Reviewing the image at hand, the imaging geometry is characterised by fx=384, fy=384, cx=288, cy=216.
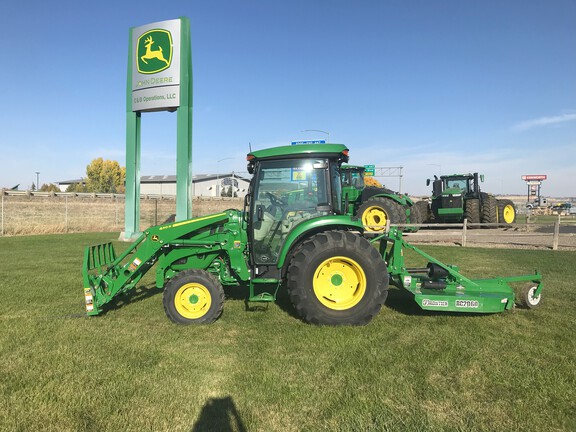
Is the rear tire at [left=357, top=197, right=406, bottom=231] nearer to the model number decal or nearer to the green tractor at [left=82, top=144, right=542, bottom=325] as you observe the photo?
the green tractor at [left=82, top=144, right=542, bottom=325]

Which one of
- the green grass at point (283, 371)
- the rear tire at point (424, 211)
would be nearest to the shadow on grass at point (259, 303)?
the green grass at point (283, 371)

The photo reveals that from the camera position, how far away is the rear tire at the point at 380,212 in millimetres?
14258

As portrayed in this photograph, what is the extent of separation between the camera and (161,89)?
1648 centimetres

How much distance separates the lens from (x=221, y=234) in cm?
528

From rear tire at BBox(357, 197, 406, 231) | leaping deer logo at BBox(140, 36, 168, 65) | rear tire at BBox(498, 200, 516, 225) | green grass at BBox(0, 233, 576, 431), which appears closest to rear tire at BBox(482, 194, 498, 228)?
rear tire at BBox(498, 200, 516, 225)

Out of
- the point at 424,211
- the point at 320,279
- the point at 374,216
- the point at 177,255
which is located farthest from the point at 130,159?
the point at 320,279

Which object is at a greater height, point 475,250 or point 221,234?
point 221,234

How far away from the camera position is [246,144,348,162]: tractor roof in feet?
16.1

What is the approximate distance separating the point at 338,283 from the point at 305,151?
1716mm

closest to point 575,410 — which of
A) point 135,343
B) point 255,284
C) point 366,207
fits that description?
point 255,284

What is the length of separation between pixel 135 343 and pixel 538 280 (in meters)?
5.26

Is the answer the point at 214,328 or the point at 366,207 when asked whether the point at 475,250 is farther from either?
the point at 214,328

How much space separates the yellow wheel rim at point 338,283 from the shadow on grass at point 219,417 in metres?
2.04

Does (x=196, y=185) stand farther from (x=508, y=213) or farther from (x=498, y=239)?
(x=498, y=239)
